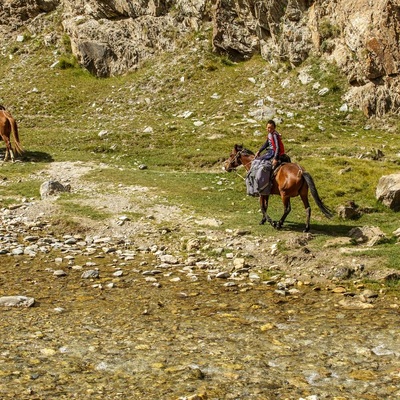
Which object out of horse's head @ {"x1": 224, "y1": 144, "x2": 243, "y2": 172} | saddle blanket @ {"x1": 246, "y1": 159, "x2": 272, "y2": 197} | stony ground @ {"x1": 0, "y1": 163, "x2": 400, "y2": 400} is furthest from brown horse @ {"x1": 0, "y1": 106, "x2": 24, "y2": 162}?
saddle blanket @ {"x1": 246, "y1": 159, "x2": 272, "y2": 197}

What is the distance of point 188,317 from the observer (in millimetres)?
10016

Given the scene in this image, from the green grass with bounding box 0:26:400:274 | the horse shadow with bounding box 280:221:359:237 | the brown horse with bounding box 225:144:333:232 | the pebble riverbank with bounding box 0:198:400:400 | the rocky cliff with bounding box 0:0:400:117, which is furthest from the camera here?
the rocky cliff with bounding box 0:0:400:117

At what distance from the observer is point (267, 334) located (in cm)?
915

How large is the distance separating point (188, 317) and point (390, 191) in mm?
11702

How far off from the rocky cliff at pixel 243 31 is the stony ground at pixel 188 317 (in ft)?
76.9

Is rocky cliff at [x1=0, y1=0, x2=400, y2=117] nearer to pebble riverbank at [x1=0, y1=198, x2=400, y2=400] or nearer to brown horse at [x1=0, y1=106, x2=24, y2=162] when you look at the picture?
brown horse at [x1=0, y1=106, x2=24, y2=162]

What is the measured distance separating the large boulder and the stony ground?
5.45 metres

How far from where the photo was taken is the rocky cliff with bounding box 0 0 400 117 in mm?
34219

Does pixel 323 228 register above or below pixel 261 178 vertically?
below

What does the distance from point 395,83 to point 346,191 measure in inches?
654

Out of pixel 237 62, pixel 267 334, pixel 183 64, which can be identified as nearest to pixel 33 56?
pixel 183 64

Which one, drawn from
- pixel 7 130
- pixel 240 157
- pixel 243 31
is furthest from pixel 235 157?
pixel 243 31

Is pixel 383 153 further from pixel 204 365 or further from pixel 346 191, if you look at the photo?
pixel 204 365

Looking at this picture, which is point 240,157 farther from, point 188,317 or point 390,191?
point 188,317
